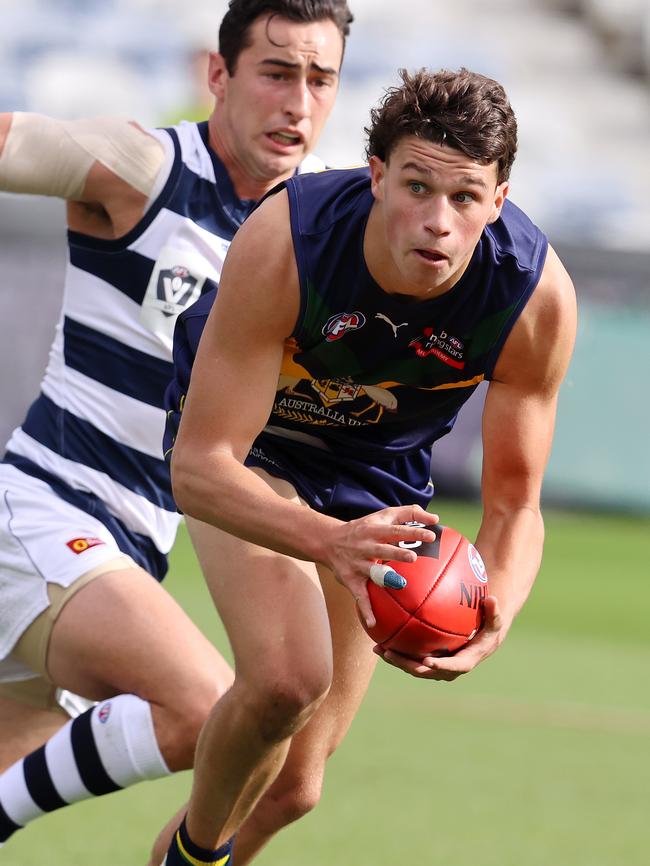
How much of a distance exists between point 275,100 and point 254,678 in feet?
6.51

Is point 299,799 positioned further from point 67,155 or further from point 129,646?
point 67,155

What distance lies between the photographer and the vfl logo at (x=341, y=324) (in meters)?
3.75

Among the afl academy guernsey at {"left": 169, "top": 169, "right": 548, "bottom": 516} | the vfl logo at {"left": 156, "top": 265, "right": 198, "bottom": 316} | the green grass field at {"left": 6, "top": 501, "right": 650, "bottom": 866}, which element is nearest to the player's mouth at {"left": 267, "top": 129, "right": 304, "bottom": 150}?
the vfl logo at {"left": 156, "top": 265, "right": 198, "bottom": 316}

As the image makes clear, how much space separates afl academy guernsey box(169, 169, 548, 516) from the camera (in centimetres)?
370

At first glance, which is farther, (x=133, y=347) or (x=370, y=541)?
(x=133, y=347)

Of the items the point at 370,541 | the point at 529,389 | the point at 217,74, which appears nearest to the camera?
the point at 370,541

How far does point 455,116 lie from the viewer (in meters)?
3.48

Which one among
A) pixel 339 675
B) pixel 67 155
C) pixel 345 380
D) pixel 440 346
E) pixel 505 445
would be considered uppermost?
pixel 67 155

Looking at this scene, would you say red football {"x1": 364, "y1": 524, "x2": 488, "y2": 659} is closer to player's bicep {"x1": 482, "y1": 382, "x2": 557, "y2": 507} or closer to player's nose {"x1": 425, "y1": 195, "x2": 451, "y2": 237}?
player's bicep {"x1": 482, "y1": 382, "x2": 557, "y2": 507}

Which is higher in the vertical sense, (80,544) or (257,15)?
(257,15)

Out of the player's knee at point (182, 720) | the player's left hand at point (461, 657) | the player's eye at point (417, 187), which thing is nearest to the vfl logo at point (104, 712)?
the player's knee at point (182, 720)

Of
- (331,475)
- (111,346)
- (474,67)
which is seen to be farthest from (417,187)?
(474,67)

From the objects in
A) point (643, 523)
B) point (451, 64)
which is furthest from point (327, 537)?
point (451, 64)

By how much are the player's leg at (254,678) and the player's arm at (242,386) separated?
0.72ft
